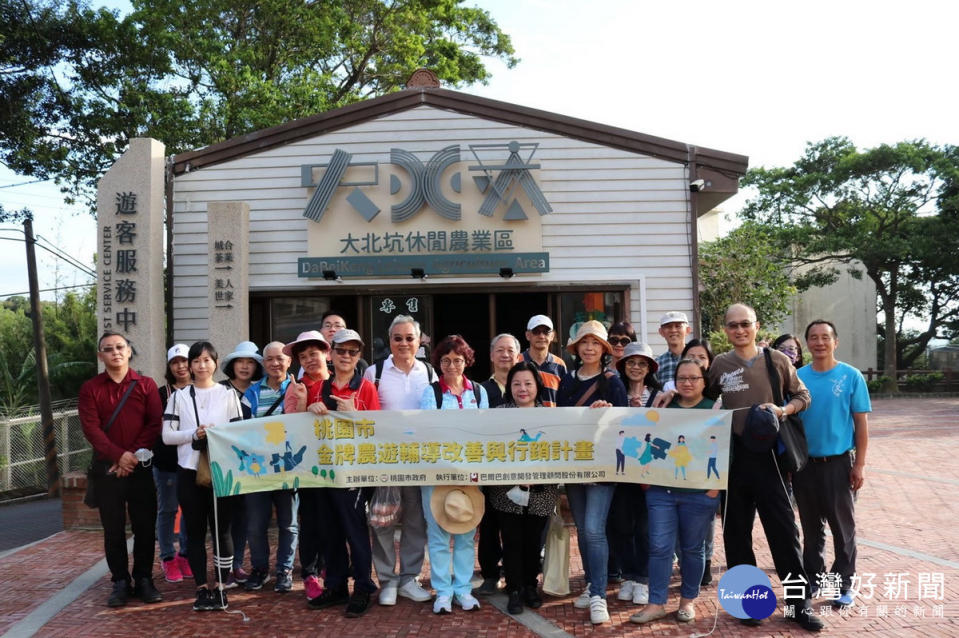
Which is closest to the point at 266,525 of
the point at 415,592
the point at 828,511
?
the point at 415,592

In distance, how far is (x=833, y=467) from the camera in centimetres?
490

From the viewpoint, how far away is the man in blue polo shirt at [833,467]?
4.88m

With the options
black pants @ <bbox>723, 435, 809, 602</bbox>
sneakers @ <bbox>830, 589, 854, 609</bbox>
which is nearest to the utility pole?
black pants @ <bbox>723, 435, 809, 602</bbox>

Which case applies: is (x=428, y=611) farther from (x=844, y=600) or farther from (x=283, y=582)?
(x=844, y=600)

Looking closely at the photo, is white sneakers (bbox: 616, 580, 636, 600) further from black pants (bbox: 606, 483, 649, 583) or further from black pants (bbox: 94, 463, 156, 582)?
black pants (bbox: 94, 463, 156, 582)

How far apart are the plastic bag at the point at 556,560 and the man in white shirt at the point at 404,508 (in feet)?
2.73

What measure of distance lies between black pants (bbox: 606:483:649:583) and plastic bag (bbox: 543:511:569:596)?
37 cm

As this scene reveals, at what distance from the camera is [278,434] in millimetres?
5207

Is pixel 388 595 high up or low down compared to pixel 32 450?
up

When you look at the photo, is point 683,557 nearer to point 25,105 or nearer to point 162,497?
point 162,497

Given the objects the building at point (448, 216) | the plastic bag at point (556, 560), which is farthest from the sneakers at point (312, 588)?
the building at point (448, 216)

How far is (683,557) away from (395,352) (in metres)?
2.34

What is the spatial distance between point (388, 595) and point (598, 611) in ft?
4.63

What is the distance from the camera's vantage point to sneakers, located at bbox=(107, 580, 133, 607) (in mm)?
5301
